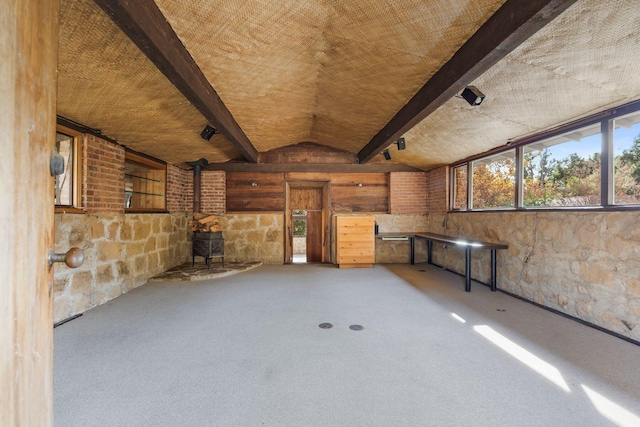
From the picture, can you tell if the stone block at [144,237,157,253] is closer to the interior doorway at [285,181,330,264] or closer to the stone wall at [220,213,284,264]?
the stone wall at [220,213,284,264]

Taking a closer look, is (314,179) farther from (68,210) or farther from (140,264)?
(68,210)

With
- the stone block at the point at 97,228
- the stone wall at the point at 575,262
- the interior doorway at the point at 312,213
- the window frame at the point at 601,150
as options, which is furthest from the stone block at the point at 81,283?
the window frame at the point at 601,150

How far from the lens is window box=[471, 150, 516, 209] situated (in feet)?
13.4

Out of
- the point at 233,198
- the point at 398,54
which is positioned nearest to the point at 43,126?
the point at 398,54

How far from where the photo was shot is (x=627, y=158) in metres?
2.58

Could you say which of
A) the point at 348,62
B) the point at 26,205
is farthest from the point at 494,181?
the point at 26,205

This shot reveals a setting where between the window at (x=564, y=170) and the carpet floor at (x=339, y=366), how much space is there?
133 centimetres

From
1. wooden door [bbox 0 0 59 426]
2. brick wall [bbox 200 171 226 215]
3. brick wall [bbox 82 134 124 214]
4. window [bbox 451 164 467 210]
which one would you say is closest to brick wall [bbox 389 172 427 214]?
window [bbox 451 164 467 210]

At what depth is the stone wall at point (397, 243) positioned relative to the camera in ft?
20.4

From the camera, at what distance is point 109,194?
359 centimetres

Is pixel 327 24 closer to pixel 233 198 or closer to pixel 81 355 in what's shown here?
pixel 81 355

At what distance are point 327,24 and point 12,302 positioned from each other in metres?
2.43

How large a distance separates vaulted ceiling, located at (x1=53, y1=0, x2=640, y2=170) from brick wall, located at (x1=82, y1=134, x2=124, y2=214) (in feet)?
0.73

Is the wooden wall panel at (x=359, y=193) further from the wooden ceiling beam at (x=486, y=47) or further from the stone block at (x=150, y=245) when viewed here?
the stone block at (x=150, y=245)
